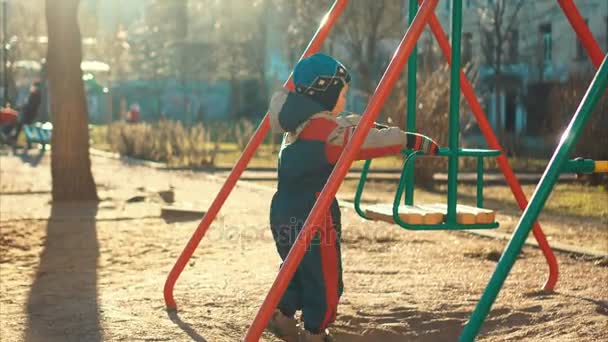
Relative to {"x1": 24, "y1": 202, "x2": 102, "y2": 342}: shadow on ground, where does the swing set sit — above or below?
above

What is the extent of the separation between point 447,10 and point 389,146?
4248 centimetres

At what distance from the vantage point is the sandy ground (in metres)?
5.27

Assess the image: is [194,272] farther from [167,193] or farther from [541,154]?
[541,154]

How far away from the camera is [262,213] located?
1102 cm

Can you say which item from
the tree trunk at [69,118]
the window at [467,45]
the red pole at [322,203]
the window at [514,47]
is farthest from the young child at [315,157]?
the window at [467,45]

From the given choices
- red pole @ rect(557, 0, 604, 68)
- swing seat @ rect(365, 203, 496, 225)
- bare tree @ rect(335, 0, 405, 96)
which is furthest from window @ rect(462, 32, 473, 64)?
swing seat @ rect(365, 203, 496, 225)

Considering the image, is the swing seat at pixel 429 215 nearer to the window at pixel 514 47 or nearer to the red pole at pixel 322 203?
the red pole at pixel 322 203

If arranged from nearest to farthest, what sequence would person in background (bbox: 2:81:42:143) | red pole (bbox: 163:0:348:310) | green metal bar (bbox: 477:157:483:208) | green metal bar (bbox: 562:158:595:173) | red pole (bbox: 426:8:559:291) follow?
green metal bar (bbox: 562:158:595:173) < green metal bar (bbox: 477:157:483:208) < red pole (bbox: 163:0:348:310) < red pole (bbox: 426:8:559:291) < person in background (bbox: 2:81:42:143)

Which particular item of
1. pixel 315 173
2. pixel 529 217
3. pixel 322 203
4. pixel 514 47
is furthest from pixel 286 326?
pixel 514 47

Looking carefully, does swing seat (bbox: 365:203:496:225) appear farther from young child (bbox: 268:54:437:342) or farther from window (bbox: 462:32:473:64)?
window (bbox: 462:32:473:64)

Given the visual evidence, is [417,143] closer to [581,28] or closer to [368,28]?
[581,28]

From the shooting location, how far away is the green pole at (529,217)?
3555mm

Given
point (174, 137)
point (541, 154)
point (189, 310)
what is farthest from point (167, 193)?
point (541, 154)

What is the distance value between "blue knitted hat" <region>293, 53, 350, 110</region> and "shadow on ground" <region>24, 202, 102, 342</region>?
60.2 inches
